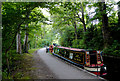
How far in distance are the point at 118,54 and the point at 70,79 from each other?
4.99 metres

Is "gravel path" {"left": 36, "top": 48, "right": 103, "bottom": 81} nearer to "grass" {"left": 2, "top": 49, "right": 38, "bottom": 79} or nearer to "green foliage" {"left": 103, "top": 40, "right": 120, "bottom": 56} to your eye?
"grass" {"left": 2, "top": 49, "right": 38, "bottom": 79}

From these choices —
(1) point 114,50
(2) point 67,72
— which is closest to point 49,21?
(2) point 67,72

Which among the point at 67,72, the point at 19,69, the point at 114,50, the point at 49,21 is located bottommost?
the point at 67,72

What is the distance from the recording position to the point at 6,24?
518 cm

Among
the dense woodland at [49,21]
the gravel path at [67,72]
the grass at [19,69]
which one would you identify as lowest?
the gravel path at [67,72]

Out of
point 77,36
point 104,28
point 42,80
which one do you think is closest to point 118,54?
point 104,28

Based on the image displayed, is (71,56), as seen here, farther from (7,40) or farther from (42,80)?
(7,40)

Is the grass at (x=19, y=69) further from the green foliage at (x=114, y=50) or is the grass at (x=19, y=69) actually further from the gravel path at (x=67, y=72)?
the green foliage at (x=114, y=50)

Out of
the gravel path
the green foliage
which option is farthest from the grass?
the green foliage

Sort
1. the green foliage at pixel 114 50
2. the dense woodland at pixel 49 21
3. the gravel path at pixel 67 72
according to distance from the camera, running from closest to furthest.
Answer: the dense woodland at pixel 49 21
the gravel path at pixel 67 72
the green foliage at pixel 114 50

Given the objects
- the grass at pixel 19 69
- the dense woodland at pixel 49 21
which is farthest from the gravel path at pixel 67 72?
the dense woodland at pixel 49 21

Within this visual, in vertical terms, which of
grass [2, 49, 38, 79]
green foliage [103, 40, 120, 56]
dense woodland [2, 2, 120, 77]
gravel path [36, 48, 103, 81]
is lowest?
gravel path [36, 48, 103, 81]

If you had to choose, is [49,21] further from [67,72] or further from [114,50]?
[114,50]

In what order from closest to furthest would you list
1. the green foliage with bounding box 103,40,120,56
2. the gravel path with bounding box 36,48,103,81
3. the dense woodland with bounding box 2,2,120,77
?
the dense woodland with bounding box 2,2,120,77 → the gravel path with bounding box 36,48,103,81 → the green foliage with bounding box 103,40,120,56
